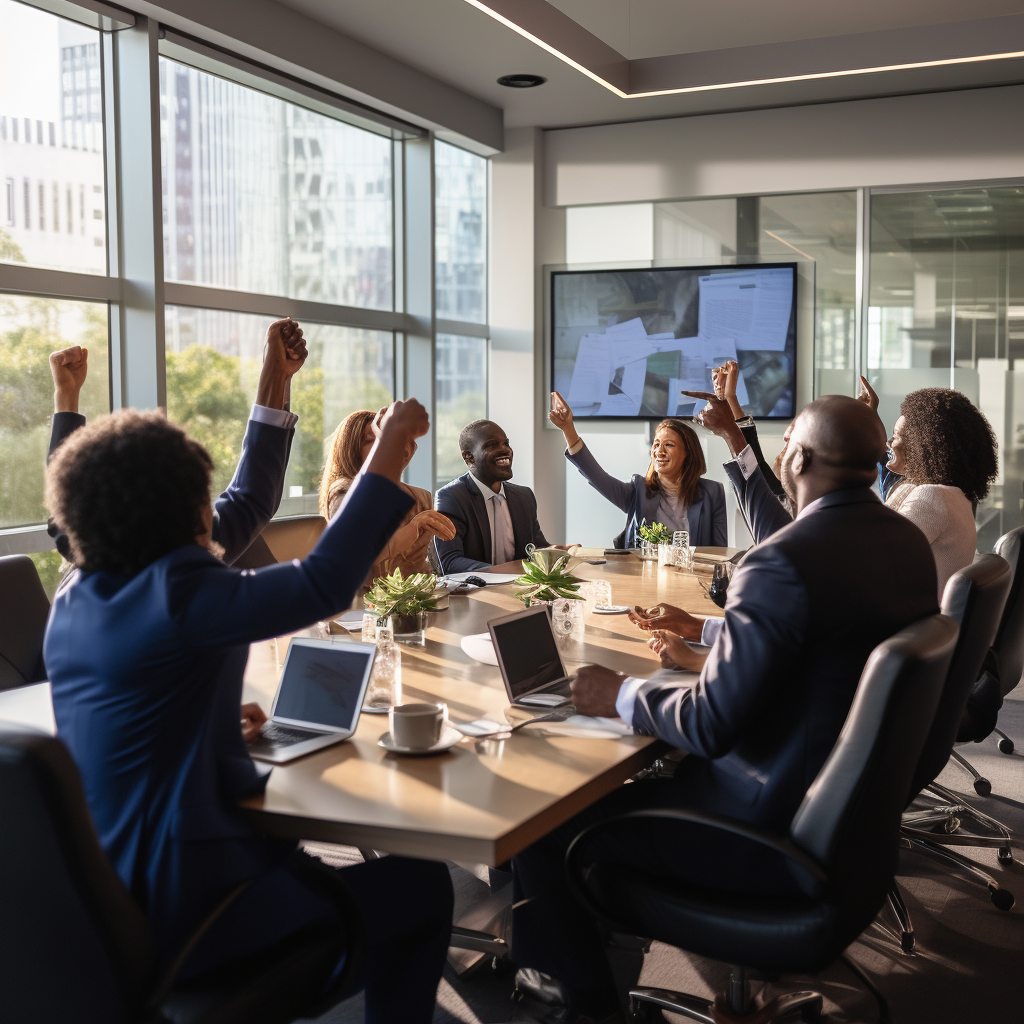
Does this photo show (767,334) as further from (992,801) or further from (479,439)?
(992,801)

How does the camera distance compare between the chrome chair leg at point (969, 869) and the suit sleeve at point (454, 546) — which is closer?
the chrome chair leg at point (969, 869)

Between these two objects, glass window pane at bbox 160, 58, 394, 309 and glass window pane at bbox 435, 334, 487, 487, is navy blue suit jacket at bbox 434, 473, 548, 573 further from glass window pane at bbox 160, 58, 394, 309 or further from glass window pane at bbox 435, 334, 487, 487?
glass window pane at bbox 435, 334, 487, 487

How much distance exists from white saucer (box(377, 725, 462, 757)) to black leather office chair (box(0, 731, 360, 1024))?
463mm

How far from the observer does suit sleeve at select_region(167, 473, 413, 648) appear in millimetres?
1493

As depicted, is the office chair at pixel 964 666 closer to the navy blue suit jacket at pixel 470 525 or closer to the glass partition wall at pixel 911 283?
the navy blue suit jacket at pixel 470 525

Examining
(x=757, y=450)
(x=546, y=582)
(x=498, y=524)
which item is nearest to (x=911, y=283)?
(x=498, y=524)

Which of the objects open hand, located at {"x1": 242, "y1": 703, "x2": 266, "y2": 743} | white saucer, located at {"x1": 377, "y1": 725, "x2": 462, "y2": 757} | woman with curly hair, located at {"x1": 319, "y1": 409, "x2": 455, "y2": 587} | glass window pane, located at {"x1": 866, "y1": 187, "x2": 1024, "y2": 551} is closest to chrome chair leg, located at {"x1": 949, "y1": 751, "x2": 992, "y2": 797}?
woman with curly hair, located at {"x1": 319, "y1": 409, "x2": 455, "y2": 587}

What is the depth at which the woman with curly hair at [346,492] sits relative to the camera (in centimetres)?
372

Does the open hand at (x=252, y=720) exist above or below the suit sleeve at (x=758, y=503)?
below

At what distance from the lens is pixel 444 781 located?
1.75 m

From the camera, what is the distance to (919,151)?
6383 mm

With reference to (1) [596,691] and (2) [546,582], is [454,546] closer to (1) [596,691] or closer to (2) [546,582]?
(2) [546,582]

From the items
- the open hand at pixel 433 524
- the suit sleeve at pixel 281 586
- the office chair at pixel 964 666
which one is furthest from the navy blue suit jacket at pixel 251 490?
the office chair at pixel 964 666

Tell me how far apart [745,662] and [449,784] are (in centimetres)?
57
